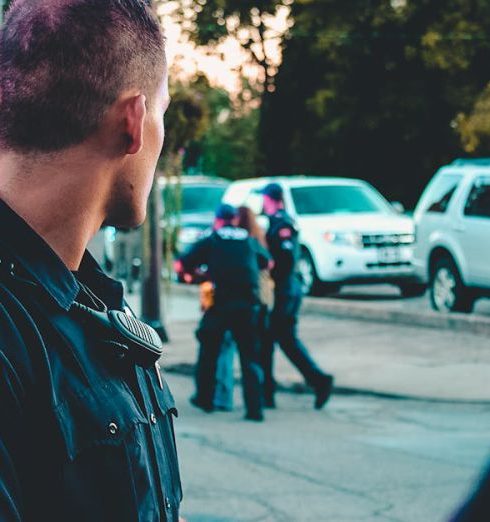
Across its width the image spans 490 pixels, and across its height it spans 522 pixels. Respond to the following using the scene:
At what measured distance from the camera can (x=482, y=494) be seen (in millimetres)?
1127

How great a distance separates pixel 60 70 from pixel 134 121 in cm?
14

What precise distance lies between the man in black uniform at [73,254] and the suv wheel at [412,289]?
60.2ft

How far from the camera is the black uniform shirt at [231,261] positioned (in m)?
9.85

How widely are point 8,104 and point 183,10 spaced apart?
1629 cm

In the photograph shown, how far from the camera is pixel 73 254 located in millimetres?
1917

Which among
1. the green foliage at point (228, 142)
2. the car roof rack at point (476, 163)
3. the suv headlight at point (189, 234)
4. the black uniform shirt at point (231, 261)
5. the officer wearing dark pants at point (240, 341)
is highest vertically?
the black uniform shirt at point (231, 261)

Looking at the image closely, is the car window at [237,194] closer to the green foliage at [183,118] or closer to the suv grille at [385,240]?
the suv grille at [385,240]

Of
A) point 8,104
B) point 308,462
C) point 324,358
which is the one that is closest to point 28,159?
point 8,104

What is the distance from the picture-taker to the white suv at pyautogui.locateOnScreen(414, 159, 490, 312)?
54.7ft

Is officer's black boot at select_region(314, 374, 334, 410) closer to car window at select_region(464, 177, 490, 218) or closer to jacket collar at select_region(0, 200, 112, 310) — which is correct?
car window at select_region(464, 177, 490, 218)

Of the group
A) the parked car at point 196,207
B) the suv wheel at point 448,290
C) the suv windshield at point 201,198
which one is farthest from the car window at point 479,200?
the suv windshield at point 201,198

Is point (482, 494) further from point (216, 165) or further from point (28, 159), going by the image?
point (216, 165)

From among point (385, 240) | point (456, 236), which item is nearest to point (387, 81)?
point (385, 240)

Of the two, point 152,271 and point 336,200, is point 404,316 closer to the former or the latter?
point 152,271
